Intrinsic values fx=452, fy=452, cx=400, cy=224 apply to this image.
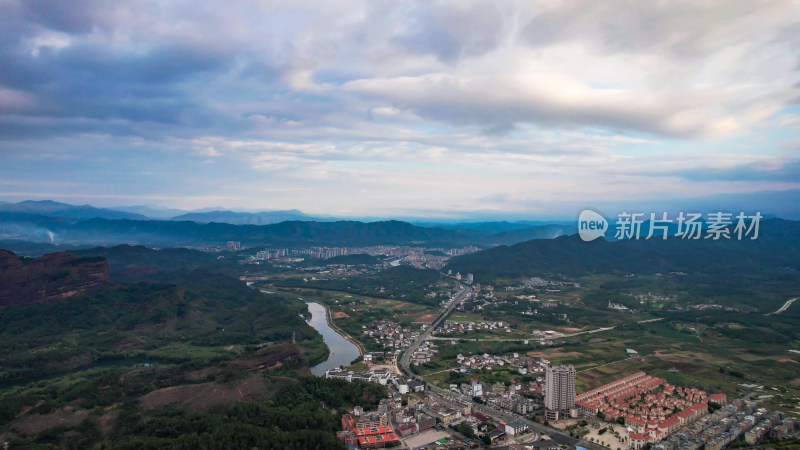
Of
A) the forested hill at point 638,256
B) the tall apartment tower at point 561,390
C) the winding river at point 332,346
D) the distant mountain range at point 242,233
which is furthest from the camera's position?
the distant mountain range at point 242,233

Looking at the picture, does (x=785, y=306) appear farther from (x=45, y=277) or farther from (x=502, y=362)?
(x=45, y=277)

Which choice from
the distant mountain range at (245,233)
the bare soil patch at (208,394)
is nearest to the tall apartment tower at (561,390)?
the bare soil patch at (208,394)

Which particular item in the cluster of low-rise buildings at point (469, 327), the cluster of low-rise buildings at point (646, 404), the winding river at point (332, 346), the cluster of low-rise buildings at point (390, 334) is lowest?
the winding river at point (332, 346)

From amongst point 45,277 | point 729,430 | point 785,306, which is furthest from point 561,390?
point 45,277

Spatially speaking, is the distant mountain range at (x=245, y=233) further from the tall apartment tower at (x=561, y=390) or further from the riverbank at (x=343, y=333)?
the tall apartment tower at (x=561, y=390)

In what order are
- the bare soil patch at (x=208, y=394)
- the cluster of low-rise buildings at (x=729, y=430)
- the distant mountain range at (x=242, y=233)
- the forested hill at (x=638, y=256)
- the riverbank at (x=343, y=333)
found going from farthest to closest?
the distant mountain range at (x=242, y=233) → the forested hill at (x=638, y=256) → the riverbank at (x=343, y=333) → the bare soil patch at (x=208, y=394) → the cluster of low-rise buildings at (x=729, y=430)

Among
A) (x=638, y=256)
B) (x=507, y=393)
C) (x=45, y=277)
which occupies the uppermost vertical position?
(x=45, y=277)

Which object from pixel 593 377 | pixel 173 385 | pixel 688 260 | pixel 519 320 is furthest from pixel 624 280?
pixel 173 385
